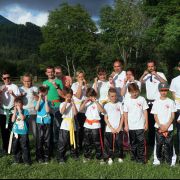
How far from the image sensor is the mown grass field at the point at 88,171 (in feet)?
21.0

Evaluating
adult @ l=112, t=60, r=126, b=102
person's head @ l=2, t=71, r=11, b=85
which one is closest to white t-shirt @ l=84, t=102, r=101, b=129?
adult @ l=112, t=60, r=126, b=102

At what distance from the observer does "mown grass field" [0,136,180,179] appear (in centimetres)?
639

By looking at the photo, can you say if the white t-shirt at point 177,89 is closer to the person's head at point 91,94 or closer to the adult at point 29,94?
the person's head at point 91,94

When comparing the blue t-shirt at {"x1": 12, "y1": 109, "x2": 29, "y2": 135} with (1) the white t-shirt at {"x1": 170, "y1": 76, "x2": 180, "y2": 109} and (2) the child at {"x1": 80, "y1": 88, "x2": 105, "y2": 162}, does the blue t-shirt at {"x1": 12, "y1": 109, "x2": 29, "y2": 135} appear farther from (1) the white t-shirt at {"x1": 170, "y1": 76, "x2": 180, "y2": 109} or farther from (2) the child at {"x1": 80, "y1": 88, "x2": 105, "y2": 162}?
(1) the white t-shirt at {"x1": 170, "y1": 76, "x2": 180, "y2": 109}

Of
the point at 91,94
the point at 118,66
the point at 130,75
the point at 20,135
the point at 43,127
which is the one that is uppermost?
the point at 118,66

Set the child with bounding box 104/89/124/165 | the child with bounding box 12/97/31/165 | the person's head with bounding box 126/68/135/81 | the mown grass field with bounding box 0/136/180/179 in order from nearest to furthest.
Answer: the mown grass field with bounding box 0/136/180/179, the child with bounding box 12/97/31/165, the child with bounding box 104/89/124/165, the person's head with bounding box 126/68/135/81

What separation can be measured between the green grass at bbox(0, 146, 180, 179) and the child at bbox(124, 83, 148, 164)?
363 millimetres

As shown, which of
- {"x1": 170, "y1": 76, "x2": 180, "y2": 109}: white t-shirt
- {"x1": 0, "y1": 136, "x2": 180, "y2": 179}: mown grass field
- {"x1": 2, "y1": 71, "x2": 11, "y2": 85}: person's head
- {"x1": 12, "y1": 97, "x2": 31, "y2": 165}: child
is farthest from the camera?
{"x1": 2, "y1": 71, "x2": 11, "y2": 85}: person's head

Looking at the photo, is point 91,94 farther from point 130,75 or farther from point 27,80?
point 27,80

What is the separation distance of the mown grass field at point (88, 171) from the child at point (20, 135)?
262 millimetres

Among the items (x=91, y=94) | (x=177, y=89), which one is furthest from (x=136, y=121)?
(x=177, y=89)

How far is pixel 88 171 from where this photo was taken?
6809 millimetres

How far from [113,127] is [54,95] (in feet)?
5.42

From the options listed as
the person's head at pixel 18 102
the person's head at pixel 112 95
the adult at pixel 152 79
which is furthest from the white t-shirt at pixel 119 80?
the person's head at pixel 18 102
